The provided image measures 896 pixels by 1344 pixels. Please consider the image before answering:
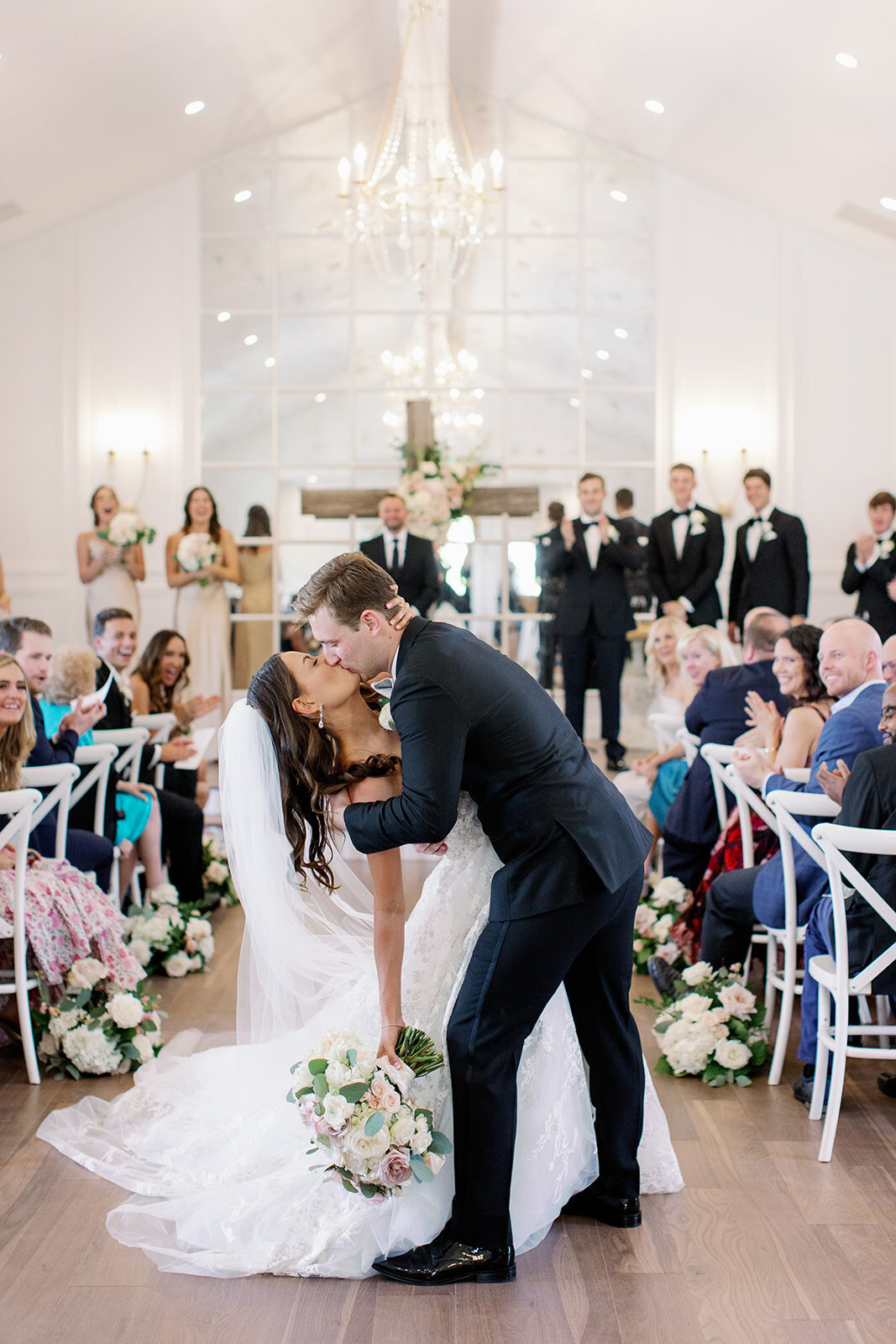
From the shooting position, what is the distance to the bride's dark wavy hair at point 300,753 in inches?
104

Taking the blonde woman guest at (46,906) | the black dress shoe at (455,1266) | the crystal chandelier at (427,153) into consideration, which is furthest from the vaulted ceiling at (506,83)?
the black dress shoe at (455,1266)

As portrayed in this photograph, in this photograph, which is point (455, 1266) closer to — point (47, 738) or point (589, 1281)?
point (589, 1281)

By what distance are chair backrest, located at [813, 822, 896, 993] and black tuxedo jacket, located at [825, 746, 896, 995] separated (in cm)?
3

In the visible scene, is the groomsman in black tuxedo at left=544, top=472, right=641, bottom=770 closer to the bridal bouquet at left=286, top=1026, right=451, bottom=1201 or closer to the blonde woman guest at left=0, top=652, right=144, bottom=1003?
the blonde woman guest at left=0, top=652, right=144, bottom=1003

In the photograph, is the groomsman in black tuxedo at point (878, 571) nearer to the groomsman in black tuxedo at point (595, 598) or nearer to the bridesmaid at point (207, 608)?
the groomsman in black tuxedo at point (595, 598)

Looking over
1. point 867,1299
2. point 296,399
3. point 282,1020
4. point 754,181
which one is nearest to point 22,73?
point 296,399

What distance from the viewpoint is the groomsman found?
8.53 metres

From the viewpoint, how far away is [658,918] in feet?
15.4

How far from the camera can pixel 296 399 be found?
1034 centimetres

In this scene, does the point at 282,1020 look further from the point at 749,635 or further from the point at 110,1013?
the point at 749,635

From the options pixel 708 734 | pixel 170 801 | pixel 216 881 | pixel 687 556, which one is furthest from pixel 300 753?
pixel 687 556

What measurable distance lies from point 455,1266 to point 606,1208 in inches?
15.7

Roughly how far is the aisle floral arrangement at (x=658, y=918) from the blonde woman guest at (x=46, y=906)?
1862 millimetres

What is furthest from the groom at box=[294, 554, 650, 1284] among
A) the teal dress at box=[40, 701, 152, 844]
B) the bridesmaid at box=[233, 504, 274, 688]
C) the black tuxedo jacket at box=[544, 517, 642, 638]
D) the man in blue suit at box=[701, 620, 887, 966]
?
the bridesmaid at box=[233, 504, 274, 688]
